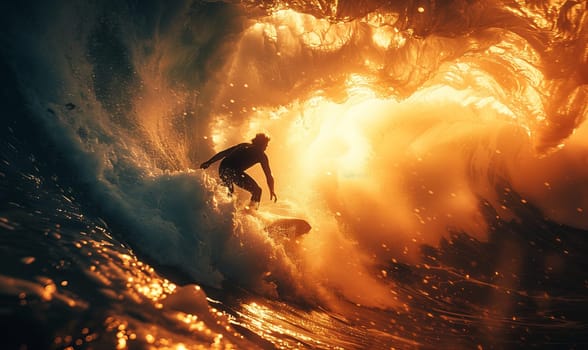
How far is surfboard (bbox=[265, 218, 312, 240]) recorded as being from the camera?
19.4 feet

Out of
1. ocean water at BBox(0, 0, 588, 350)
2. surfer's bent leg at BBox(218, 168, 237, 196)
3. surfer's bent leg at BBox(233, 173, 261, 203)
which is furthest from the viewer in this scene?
surfer's bent leg at BBox(233, 173, 261, 203)

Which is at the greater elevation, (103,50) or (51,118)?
(103,50)

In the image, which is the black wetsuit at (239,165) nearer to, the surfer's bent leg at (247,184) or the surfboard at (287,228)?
the surfer's bent leg at (247,184)

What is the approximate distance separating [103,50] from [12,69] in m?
1.46

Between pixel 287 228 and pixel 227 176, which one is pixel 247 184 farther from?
pixel 287 228

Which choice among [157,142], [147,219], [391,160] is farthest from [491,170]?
[147,219]

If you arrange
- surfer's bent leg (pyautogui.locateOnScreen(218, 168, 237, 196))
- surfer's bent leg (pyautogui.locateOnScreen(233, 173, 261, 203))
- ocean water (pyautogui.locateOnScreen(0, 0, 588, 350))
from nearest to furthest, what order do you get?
ocean water (pyautogui.locateOnScreen(0, 0, 588, 350)), surfer's bent leg (pyautogui.locateOnScreen(218, 168, 237, 196)), surfer's bent leg (pyautogui.locateOnScreen(233, 173, 261, 203))

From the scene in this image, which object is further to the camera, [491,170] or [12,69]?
[491,170]

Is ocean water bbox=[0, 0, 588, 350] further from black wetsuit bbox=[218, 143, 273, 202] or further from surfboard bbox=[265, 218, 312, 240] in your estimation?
black wetsuit bbox=[218, 143, 273, 202]

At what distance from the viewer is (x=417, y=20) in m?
6.38

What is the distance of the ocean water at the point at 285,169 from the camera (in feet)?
7.54

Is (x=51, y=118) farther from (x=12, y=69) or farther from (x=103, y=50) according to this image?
(x=103, y=50)

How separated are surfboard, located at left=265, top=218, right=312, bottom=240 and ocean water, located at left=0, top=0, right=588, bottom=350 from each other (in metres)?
0.13

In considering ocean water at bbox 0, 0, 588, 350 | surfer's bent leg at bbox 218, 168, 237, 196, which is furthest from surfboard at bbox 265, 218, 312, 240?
surfer's bent leg at bbox 218, 168, 237, 196
